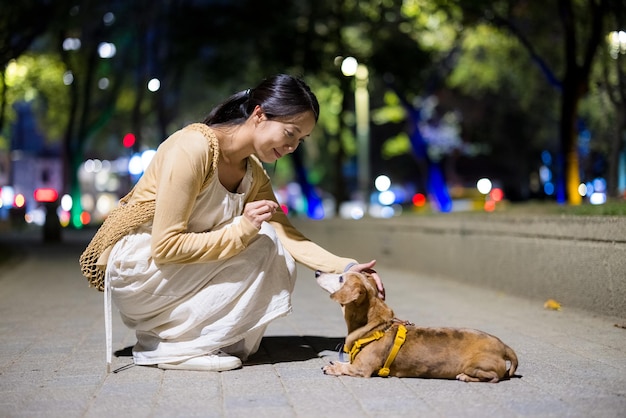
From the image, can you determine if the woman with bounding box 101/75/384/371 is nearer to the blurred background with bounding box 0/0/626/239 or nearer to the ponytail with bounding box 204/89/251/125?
the ponytail with bounding box 204/89/251/125

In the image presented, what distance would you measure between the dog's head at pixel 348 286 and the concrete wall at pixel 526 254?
3.42 m

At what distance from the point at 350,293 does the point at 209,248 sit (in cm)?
95

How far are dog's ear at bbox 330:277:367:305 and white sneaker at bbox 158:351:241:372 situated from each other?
2.89ft

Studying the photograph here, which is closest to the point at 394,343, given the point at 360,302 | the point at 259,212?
the point at 360,302

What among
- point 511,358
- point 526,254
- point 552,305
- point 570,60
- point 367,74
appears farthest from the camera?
point 367,74

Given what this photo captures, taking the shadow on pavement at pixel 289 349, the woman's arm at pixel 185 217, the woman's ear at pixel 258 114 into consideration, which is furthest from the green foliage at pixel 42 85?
the woman's arm at pixel 185 217

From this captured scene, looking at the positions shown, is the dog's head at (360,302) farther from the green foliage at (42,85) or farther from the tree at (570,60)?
the green foliage at (42,85)

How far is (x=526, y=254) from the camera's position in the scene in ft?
35.0

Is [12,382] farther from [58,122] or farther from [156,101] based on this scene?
[58,122]

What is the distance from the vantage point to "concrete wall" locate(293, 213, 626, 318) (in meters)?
8.75

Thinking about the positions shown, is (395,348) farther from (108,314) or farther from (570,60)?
(570,60)

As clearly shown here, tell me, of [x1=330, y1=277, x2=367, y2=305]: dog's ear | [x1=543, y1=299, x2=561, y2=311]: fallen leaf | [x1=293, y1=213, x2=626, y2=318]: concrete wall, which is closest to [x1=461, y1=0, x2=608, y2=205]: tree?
[x1=293, y1=213, x2=626, y2=318]: concrete wall

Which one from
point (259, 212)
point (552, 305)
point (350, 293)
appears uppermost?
point (259, 212)

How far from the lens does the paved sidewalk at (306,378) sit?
5.05 meters
